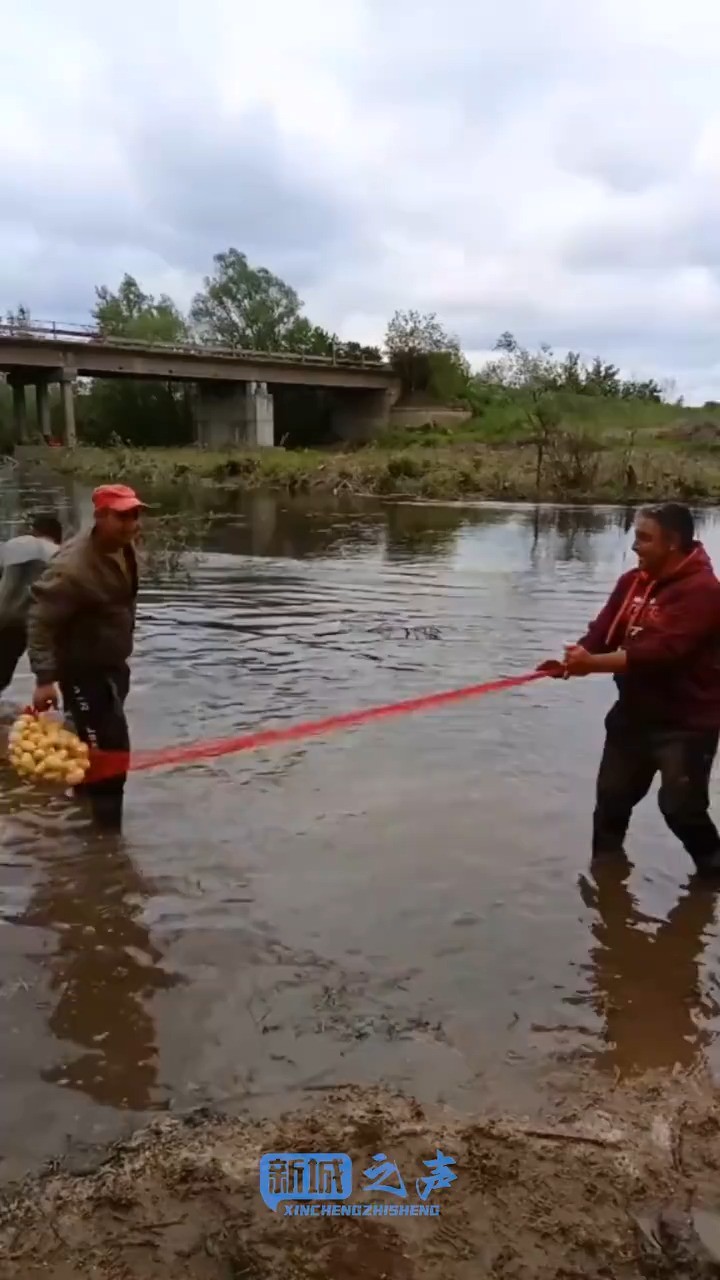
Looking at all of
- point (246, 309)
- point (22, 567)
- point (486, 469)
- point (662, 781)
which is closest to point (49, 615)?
point (22, 567)

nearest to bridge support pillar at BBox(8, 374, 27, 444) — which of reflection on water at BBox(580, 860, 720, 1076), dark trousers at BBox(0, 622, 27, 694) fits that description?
dark trousers at BBox(0, 622, 27, 694)

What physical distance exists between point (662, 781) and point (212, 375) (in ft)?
183

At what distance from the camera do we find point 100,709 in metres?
5.55

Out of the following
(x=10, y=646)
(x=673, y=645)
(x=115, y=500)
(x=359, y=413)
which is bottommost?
(x=10, y=646)

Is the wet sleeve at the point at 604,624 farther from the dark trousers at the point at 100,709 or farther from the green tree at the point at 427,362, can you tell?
the green tree at the point at 427,362

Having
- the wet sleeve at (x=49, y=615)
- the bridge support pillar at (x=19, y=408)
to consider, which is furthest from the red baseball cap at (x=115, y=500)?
the bridge support pillar at (x=19, y=408)

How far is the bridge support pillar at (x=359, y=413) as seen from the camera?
64625 mm

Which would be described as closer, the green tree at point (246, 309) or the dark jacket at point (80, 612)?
the dark jacket at point (80, 612)

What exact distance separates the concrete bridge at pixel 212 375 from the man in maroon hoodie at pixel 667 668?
49.3 m

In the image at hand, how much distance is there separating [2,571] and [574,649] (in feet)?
13.7

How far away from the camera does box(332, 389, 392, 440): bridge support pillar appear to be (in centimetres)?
6462

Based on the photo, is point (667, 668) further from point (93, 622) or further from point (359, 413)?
point (359, 413)

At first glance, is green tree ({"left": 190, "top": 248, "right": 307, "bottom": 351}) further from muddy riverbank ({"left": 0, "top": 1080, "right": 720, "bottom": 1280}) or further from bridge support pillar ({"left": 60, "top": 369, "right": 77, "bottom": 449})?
muddy riverbank ({"left": 0, "top": 1080, "right": 720, "bottom": 1280})

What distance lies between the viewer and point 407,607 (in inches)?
535
